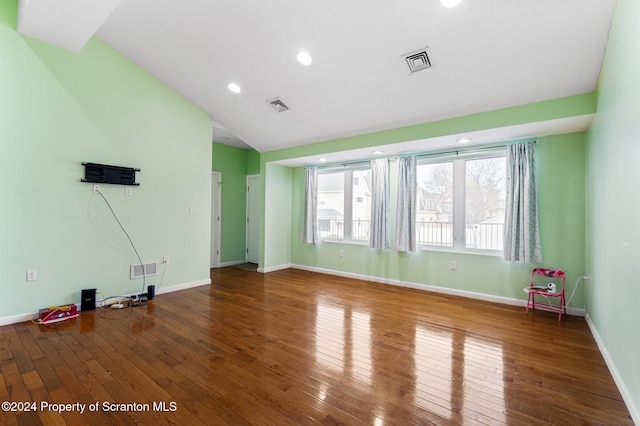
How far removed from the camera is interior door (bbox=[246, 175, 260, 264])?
689 centimetres

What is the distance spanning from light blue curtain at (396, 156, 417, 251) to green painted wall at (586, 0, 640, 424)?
2195 millimetres

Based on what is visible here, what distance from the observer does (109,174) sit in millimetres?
3744

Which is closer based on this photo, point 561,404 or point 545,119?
point 561,404

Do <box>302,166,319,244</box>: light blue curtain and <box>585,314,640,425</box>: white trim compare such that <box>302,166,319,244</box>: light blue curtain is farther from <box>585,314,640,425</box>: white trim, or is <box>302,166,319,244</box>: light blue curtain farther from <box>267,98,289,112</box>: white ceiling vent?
<box>585,314,640,425</box>: white trim

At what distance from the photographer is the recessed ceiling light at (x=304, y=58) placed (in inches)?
127

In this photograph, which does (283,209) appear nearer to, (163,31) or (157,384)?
(163,31)

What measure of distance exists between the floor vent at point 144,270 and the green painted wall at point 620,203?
16.4ft

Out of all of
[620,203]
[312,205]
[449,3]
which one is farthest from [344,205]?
[620,203]

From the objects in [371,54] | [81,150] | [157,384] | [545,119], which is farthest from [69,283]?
[545,119]

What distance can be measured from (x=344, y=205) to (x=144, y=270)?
11.7 feet

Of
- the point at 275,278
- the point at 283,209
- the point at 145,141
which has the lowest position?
the point at 275,278

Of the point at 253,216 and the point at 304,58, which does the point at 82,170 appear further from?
the point at 253,216

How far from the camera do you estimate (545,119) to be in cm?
312

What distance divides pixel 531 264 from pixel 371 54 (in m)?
3.36
